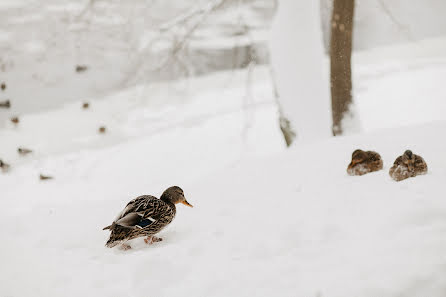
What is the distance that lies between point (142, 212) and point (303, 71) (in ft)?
11.0

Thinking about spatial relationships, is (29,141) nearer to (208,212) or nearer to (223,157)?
(223,157)

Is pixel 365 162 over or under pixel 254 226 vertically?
over

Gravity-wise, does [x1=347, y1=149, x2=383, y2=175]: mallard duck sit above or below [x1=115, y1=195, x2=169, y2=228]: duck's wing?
above

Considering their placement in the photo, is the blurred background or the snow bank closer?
the snow bank

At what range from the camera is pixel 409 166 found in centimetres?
324

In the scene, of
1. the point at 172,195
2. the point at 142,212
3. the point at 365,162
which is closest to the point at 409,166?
the point at 365,162

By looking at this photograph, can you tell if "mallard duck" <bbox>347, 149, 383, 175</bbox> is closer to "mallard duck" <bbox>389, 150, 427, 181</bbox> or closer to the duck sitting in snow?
"mallard duck" <bbox>389, 150, 427, 181</bbox>

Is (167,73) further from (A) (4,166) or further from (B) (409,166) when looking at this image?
(B) (409,166)

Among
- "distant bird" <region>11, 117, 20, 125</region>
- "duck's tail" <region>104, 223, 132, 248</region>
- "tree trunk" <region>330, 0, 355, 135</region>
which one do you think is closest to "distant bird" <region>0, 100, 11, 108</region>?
"distant bird" <region>11, 117, 20, 125</region>

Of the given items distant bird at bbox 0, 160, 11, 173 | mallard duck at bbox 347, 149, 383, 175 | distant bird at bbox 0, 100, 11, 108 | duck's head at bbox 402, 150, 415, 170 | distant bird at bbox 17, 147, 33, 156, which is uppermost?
distant bird at bbox 0, 100, 11, 108

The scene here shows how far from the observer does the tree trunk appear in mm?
5328

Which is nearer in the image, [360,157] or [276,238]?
[276,238]

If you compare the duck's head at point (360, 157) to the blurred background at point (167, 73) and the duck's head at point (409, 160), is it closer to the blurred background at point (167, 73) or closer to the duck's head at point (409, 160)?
the duck's head at point (409, 160)

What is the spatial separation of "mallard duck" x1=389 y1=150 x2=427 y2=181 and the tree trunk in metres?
2.36
